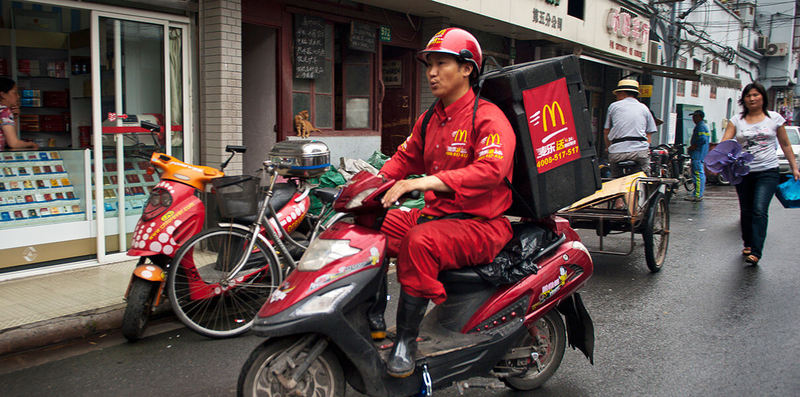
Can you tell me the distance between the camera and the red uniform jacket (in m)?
3.00

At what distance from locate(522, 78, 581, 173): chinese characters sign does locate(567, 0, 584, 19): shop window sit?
1308 cm

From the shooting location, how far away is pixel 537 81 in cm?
338

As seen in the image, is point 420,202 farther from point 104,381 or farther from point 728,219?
point 728,219

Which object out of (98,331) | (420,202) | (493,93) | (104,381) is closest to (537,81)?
(493,93)

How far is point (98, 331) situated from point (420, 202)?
4.35 meters

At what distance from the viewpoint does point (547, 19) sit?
13.6m

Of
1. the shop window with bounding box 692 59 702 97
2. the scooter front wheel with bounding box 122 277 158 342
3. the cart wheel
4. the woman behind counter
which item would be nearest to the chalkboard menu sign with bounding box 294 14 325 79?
the woman behind counter

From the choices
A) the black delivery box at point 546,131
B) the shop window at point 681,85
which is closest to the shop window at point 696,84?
the shop window at point 681,85

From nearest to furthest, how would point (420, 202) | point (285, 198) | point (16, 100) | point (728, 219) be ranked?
1. point (285, 198)
2. point (16, 100)
3. point (420, 202)
4. point (728, 219)

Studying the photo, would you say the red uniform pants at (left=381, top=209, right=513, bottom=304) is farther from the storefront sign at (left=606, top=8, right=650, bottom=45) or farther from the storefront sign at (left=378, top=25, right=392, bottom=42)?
the storefront sign at (left=606, top=8, right=650, bottom=45)

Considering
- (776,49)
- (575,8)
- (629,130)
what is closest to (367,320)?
(629,130)

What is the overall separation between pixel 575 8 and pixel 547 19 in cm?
262

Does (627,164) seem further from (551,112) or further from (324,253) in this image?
(324,253)

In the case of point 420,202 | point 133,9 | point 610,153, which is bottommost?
point 420,202
